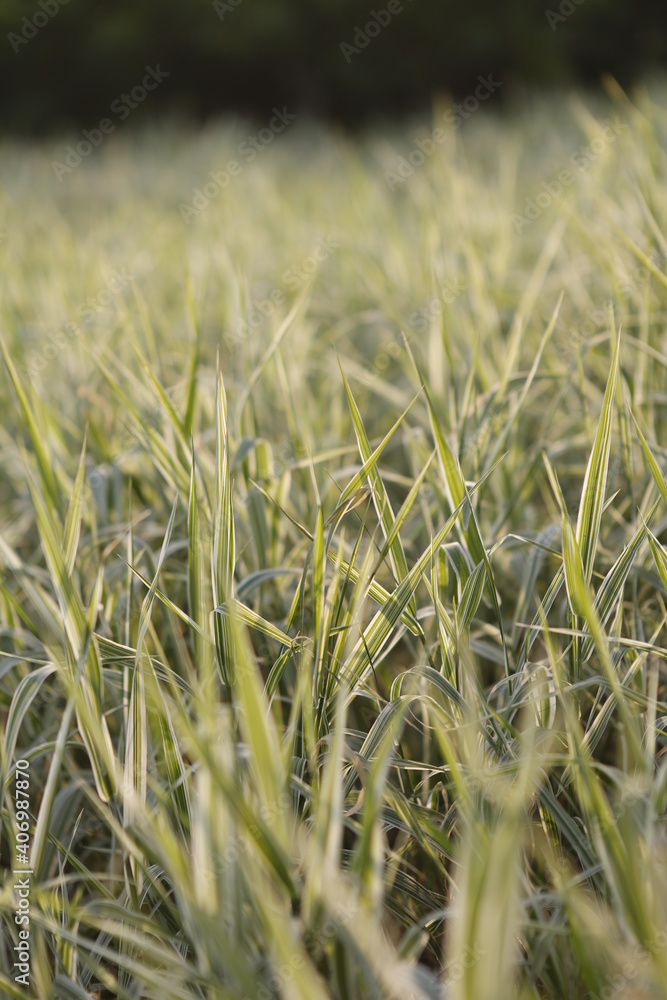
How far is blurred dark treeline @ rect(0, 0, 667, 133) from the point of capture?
5445 mm

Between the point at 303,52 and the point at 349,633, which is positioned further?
the point at 303,52

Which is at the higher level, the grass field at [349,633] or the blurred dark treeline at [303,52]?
the blurred dark treeline at [303,52]

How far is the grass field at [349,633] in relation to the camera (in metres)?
0.42

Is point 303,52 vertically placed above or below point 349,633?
above

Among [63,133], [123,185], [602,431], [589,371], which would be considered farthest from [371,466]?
[63,133]

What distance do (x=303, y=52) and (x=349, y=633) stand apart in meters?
6.27

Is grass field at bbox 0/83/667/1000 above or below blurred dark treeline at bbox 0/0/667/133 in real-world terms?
below

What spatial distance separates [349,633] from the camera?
604 millimetres

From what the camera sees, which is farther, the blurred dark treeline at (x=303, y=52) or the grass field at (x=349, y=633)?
the blurred dark treeline at (x=303, y=52)

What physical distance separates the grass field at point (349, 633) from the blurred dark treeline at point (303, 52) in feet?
15.0

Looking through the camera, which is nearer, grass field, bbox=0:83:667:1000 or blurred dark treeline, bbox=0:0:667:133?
grass field, bbox=0:83:667:1000

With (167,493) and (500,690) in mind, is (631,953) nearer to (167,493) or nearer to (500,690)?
(500,690)

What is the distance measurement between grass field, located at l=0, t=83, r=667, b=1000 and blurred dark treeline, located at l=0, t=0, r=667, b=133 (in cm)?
456

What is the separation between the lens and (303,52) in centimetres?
575
